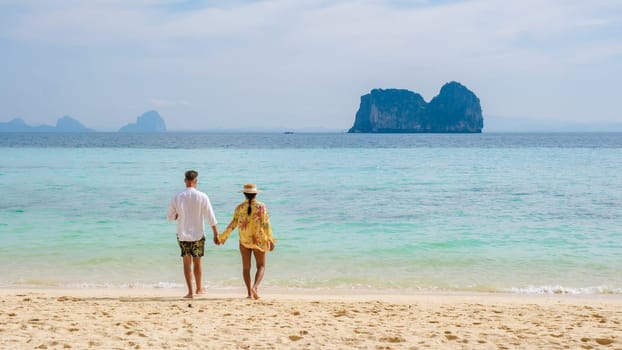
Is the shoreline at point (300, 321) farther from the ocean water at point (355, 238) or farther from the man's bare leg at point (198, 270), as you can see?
the ocean water at point (355, 238)

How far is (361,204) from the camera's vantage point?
1962 centimetres

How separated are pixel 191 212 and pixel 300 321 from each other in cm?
199

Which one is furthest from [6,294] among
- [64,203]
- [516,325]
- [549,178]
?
[549,178]

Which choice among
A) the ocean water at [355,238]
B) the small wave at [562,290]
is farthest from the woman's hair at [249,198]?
the small wave at [562,290]

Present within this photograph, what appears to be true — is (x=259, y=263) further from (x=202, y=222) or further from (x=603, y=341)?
(x=603, y=341)

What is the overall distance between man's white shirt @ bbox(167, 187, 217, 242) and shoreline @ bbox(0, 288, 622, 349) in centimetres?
89

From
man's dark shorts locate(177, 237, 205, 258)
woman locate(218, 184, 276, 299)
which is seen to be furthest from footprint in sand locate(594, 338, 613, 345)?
man's dark shorts locate(177, 237, 205, 258)

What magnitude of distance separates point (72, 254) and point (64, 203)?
9.07 meters

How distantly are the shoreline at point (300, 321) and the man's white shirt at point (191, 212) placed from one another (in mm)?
892

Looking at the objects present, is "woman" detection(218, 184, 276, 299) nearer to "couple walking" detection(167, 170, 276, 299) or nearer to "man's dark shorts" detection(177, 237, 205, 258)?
"couple walking" detection(167, 170, 276, 299)

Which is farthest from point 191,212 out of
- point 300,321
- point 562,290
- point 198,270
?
point 562,290

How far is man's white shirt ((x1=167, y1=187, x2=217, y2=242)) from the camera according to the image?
7.17 m

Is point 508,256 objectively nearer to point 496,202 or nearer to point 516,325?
point 516,325

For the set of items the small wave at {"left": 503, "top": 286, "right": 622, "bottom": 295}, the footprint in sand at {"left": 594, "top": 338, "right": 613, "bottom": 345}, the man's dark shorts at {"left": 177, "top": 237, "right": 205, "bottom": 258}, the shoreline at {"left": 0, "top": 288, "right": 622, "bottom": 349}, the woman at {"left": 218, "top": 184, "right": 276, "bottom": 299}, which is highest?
the woman at {"left": 218, "top": 184, "right": 276, "bottom": 299}
